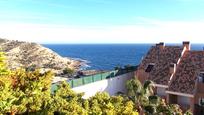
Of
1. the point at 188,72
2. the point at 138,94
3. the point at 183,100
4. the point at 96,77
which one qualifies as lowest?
the point at 183,100

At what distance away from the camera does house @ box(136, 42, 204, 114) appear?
4006 cm

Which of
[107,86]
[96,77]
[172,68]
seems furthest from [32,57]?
[172,68]

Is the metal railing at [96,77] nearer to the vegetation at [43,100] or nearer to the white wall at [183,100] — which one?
the vegetation at [43,100]

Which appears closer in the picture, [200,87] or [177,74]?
[200,87]

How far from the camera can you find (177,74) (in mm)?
43125

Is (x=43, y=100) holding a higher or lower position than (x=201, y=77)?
higher

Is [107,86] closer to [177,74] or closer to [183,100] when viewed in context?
[177,74]

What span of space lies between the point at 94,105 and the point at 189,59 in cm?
2686

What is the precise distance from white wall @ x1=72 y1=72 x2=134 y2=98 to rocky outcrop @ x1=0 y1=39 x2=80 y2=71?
239ft

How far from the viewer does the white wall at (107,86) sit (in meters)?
38.6

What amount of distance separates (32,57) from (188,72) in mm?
110553

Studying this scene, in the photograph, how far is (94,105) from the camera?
20.8 m

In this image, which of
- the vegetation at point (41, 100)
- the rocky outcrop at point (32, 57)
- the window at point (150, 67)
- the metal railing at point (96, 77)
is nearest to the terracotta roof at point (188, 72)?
the window at point (150, 67)

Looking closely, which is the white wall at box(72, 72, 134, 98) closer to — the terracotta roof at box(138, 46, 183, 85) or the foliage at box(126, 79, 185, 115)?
the terracotta roof at box(138, 46, 183, 85)
